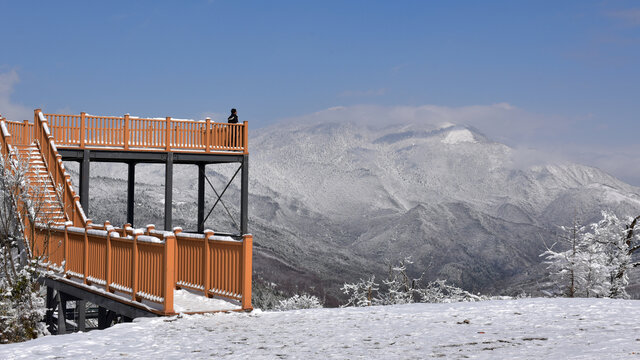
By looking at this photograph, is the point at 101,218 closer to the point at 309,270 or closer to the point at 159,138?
the point at 309,270

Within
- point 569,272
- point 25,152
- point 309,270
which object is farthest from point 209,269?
point 309,270

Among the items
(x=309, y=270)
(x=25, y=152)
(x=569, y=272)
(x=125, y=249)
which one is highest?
(x=25, y=152)

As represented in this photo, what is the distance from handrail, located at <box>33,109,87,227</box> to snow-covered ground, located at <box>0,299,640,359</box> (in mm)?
7284

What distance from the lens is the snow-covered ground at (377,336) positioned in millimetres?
10055

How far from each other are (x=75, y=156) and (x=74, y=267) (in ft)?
32.6

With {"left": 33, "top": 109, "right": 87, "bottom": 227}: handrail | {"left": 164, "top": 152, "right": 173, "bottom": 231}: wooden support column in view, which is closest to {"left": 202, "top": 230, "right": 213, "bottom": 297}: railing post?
{"left": 33, "top": 109, "right": 87, "bottom": 227}: handrail

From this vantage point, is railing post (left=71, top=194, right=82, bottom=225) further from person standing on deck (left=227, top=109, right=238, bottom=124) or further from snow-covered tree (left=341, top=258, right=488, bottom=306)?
snow-covered tree (left=341, top=258, right=488, bottom=306)

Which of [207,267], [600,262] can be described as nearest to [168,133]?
[207,267]

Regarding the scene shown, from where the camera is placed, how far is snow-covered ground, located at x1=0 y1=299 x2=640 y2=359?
10055mm

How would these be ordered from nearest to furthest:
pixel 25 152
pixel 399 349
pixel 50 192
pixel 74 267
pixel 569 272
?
pixel 399 349
pixel 74 267
pixel 50 192
pixel 25 152
pixel 569 272

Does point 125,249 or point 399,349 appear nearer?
point 399,349

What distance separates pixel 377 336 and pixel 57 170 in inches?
566

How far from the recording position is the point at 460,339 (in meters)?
10.9

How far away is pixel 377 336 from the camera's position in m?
11.4
